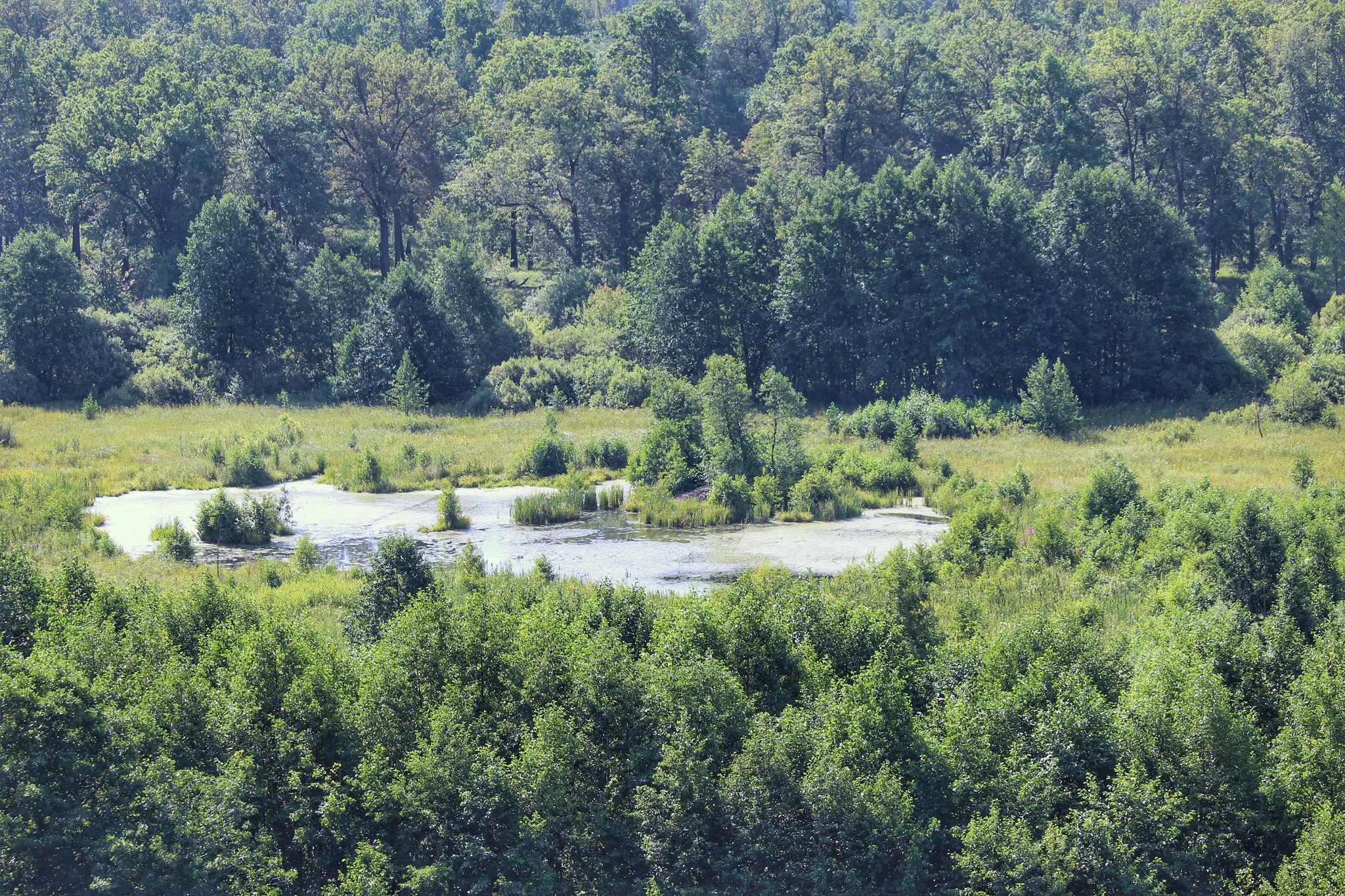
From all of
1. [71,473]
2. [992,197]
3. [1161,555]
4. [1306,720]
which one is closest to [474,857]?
[1306,720]

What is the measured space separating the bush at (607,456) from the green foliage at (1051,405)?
17553 mm

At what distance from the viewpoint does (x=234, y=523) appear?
1270 inches

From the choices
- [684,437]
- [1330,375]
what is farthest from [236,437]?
[1330,375]

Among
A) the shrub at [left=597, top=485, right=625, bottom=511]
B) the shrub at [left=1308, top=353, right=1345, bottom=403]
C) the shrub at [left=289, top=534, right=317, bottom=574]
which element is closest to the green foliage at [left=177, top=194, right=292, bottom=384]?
the shrub at [left=597, top=485, right=625, bottom=511]

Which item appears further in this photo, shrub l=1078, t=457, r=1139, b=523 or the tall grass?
the tall grass

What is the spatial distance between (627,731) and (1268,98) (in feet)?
271

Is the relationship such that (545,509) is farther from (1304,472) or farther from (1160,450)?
(1160,450)

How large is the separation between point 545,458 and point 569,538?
878 centimetres

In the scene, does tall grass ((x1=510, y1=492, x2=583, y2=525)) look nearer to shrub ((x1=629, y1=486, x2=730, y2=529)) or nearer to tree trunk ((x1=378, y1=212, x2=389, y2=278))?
shrub ((x1=629, y1=486, x2=730, y2=529))

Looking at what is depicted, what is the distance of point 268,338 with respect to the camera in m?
58.8

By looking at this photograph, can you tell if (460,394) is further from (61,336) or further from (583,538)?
(583,538)

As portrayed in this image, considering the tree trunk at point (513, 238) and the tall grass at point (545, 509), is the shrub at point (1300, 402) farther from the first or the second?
the tree trunk at point (513, 238)

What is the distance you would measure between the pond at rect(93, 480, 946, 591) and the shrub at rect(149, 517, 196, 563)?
494mm

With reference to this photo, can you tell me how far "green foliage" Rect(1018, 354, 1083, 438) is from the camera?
4738 cm
